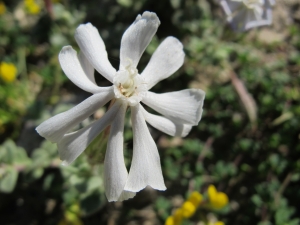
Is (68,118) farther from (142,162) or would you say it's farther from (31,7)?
(31,7)

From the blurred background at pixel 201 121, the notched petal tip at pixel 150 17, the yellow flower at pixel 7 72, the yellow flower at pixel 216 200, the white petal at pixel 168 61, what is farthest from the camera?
the yellow flower at pixel 7 72

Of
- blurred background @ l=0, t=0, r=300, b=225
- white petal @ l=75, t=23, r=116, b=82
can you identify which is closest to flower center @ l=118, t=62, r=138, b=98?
white petal @ l=75, t=23, r=116, b=82

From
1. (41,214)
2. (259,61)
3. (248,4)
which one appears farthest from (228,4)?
(41,214)

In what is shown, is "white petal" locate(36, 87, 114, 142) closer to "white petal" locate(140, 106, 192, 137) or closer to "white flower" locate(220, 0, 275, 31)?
"white petal" locate(140, 106, 192, 137)

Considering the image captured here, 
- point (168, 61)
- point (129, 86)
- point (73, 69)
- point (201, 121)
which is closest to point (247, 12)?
point (168, 61)

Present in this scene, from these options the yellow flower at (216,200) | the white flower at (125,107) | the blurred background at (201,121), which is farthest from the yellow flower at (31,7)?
the yellow flower at (216,200)

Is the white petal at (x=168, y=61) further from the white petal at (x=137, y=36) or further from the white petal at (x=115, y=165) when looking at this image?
the white petal at (x=115, y=165)
